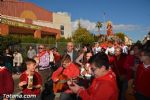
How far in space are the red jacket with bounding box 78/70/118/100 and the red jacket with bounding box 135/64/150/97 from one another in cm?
248

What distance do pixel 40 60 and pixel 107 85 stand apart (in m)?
9.17

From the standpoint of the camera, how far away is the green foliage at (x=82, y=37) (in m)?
71.3

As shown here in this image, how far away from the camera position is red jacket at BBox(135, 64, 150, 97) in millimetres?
6988

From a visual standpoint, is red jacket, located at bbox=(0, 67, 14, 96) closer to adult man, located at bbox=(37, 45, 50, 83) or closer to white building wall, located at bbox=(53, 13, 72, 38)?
adult man, located at bbox=(37, 45, 50, 83)

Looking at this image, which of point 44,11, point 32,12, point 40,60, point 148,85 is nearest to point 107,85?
point 148,85

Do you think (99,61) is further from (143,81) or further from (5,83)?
(5,83)

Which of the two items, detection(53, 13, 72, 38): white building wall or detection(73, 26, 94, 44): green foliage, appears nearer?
detection(73, 26, 94, 44): green foliage

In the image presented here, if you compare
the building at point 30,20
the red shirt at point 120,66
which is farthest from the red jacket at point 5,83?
the building at point 30,20

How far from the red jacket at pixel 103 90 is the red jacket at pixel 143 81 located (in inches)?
97.7

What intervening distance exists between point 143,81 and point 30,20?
53.6 metres

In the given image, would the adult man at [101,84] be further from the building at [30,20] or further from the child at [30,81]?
the building at [30,20]

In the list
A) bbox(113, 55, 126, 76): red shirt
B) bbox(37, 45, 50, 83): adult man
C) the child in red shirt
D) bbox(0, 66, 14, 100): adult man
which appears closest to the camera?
bbox(0, 66, 14, 100): adult man

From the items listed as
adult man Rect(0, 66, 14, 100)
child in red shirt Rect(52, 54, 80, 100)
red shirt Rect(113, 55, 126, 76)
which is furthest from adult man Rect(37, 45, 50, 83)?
adult man Rect(0, 66, 14, 100)

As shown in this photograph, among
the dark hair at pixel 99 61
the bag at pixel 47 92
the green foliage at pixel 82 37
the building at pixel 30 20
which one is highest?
the building at pixel 30 20
